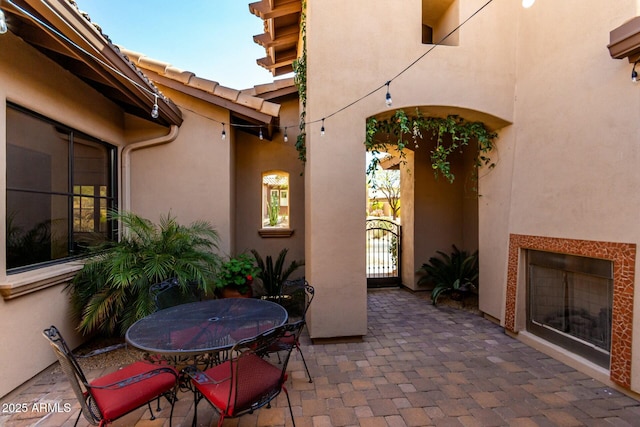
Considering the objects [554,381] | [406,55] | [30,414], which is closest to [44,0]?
[30,414]

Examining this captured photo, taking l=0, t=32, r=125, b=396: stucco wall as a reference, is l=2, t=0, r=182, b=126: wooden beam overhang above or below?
above

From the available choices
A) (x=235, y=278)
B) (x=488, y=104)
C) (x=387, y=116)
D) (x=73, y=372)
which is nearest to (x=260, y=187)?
(x=235, y=278)

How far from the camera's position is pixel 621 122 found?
3188 millimetres

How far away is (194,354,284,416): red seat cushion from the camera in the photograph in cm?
214

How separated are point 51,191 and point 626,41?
6.39m

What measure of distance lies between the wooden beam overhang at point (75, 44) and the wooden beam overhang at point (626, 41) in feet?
16.5

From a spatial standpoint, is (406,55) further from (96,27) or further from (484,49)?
(96,27)

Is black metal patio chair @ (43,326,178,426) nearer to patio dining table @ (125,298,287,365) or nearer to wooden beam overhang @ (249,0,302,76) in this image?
patio dining table @ (125,298,287,365)

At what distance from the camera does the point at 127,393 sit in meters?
2.25

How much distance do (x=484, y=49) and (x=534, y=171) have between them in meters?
1.96

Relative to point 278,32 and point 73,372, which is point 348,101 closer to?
point 278,32

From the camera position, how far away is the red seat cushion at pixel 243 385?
2.14 meters

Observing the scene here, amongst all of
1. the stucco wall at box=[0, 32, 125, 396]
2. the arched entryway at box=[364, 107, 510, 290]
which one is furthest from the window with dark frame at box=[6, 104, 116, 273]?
the arched entryway at box=[364, 107, 510, 290]

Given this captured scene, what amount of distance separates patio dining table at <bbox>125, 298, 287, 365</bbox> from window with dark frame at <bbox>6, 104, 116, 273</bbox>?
1.84 metres
